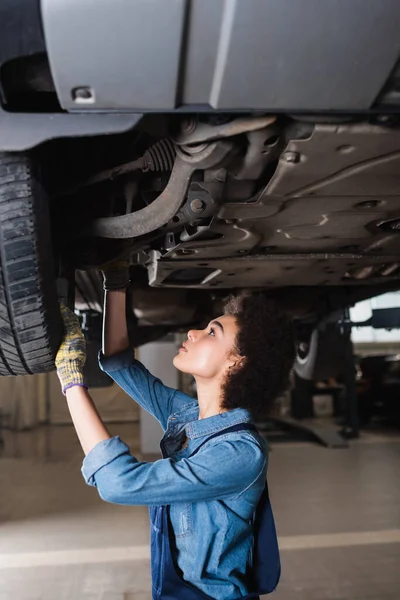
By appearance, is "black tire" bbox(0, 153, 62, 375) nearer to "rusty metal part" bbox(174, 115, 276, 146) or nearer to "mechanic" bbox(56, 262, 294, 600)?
"mechanic" bbox(56, 262, 294, 600)

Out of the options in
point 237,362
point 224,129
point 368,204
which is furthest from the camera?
point 368,204

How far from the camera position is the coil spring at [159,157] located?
3.75 feet

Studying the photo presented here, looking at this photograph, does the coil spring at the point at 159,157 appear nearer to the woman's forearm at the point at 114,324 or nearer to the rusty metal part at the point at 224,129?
the rusty metal part at the point at 224,129

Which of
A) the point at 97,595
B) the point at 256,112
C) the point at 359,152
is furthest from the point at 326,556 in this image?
the point at 256,112

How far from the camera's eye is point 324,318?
114 inches

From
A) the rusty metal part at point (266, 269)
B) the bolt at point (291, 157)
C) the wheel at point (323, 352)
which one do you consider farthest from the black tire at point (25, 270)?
the wheel at point (323, 352)

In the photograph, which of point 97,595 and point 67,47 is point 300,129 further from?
point 97,595

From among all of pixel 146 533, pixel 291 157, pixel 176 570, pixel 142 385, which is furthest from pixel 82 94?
pixel 146 533

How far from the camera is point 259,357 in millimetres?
1231

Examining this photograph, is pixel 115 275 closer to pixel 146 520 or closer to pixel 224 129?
pixel 224 129

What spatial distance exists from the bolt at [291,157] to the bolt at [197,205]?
0.24 meters

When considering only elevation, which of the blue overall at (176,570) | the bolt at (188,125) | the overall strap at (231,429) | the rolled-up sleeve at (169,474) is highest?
the bolt at (188,125)

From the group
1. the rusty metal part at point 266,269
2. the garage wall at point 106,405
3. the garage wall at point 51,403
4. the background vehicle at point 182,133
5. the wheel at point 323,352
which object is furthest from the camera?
the garage wall at point 106,405

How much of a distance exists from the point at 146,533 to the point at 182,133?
232 cm
